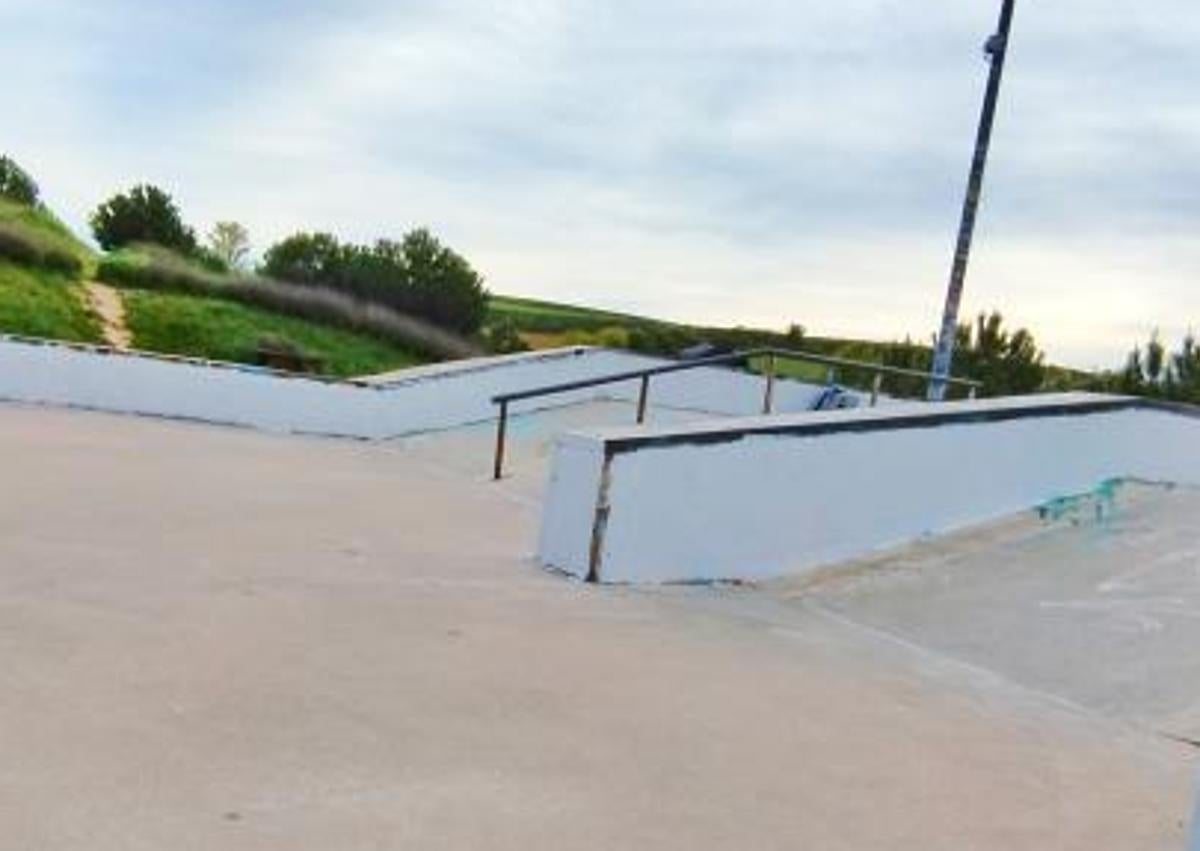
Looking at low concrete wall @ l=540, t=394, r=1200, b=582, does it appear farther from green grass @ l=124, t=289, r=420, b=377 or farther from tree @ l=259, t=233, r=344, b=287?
tree @ l=259, t=233, r=344, b=287

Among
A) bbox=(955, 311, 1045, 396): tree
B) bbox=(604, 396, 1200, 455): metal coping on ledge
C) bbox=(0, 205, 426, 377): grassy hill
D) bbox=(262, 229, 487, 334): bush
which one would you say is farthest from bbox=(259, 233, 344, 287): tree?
bbox=(604, 396, 1200, 455): metal coping on ledge

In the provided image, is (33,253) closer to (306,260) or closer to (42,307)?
(42,307)

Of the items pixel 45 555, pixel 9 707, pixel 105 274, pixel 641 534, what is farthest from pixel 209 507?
pixel 105 274

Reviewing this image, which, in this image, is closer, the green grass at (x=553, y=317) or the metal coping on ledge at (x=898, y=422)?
Answer: the metal coping on ledge at (x=898, y=422)

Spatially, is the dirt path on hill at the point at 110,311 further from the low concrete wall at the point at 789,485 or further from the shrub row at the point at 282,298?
the low concrete wall at the point at 789,485

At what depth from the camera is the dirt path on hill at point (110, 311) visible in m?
21.8

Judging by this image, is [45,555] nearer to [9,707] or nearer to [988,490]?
[9,707]

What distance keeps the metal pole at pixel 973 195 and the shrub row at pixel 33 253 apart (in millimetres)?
17056

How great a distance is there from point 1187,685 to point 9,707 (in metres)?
4.37

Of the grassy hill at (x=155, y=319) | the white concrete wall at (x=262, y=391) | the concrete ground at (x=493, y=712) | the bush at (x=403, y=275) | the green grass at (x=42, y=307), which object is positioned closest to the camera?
the concrete ground at (x=493, y=712)

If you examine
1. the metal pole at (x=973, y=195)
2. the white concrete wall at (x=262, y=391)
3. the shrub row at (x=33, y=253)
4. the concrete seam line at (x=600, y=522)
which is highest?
the metal pole at (x=973, y=195)

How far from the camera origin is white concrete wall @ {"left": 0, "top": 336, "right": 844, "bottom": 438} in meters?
14.4

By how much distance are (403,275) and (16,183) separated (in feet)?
53.3

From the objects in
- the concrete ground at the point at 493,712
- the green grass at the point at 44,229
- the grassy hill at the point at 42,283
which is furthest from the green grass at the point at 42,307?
the concrete ground at the point at 493,712
